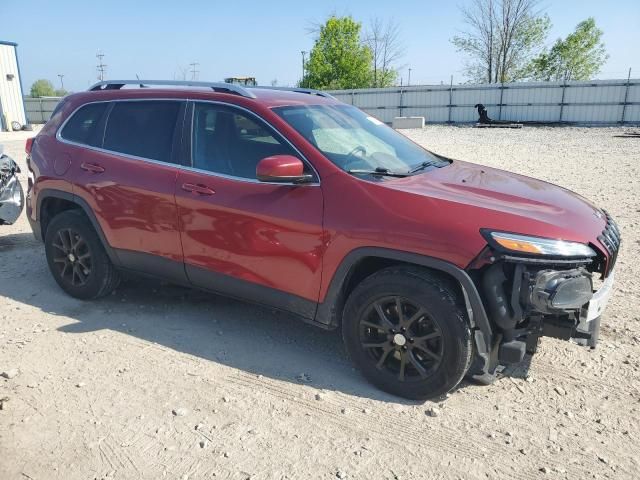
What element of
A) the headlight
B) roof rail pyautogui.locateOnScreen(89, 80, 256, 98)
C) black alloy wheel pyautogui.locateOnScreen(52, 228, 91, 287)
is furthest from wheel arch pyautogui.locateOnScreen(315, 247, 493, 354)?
black alloy wheel pyautogui.locateOnScreen(52, 228, 91, 287)

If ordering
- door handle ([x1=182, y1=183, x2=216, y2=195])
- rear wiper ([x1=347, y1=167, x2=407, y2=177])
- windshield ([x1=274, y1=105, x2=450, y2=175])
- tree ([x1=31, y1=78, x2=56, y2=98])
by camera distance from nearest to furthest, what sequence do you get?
rear wiper ([x1=347, y1=167, x2=407, y2=177]), windshield ([x1=274, y1=105, x2=450, y2=175]), door handle ([x1=182, y1=183, x2=216, y2=195]), tree ([x1=31, y1=78, x2=56, y2=98])

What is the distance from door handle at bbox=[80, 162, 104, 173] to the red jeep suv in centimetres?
2

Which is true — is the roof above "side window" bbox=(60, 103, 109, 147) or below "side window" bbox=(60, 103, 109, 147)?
above

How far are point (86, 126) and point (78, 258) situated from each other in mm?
1148

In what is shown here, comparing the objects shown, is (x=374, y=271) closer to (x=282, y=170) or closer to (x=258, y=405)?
(x=282, y=170)

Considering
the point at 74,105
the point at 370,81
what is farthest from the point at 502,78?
the point at 74,105

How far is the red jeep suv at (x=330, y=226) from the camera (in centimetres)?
290

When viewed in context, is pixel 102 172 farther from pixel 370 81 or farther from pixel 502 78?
pixel 370 81

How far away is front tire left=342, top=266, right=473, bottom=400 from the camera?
9.76ft

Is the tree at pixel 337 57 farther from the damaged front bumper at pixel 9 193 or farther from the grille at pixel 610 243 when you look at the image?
the grille at pixel 610 243

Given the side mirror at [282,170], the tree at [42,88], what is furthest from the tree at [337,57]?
the side mirror at [282,170]

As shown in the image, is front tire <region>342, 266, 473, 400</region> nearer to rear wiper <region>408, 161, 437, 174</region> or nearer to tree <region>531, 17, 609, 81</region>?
rear wiper <region>408, 161, 437, 174</region>

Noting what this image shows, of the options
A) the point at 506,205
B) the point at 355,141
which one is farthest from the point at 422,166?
the point at 506,205

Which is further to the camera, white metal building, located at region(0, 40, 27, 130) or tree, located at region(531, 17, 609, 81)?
tree, located at region(531, 17, 609, 81)
